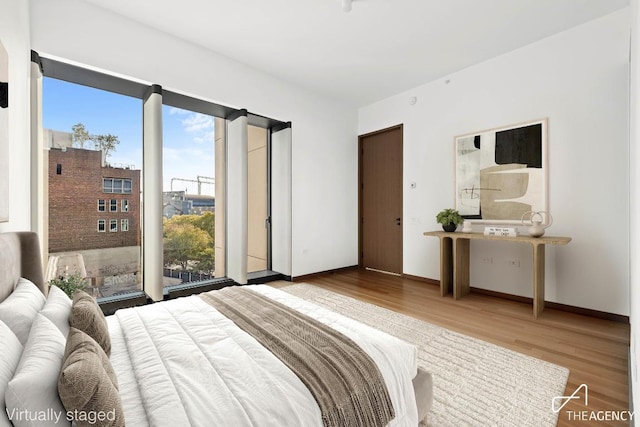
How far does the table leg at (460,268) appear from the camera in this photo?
3836 millimetres

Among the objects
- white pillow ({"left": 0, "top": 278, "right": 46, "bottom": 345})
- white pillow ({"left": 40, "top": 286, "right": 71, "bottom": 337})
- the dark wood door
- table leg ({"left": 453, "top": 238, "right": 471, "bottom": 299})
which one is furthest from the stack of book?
white pillow ({"left": 0, "top": 278, "right": 46, "bottom": 345})

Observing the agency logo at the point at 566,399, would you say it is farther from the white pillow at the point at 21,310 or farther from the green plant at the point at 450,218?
the white pillow at the point at 21,310

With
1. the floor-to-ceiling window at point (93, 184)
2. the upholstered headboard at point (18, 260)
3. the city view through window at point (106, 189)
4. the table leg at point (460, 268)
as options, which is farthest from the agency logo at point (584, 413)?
the floor-to-ceiling window at point (93, 184)

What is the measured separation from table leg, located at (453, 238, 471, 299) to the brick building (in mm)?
3819

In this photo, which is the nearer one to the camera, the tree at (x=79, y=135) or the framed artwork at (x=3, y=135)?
the framed artwork at (x=3, y=135)

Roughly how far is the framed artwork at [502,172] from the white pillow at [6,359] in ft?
14.2

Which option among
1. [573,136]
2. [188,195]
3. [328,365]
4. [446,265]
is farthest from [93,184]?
[573,136]

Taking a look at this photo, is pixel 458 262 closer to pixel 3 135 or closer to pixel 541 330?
pixel 541 330

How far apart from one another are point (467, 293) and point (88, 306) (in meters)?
4.11

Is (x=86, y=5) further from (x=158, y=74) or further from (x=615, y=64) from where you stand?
(x=615, y=64)

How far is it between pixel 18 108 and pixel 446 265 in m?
4.46

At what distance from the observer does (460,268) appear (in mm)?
3898

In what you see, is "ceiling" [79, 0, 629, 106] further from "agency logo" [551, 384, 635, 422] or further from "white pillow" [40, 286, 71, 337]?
"agency logo" [551, 384, 635, 422]

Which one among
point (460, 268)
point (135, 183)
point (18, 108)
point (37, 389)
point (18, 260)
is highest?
point (18, 108)
